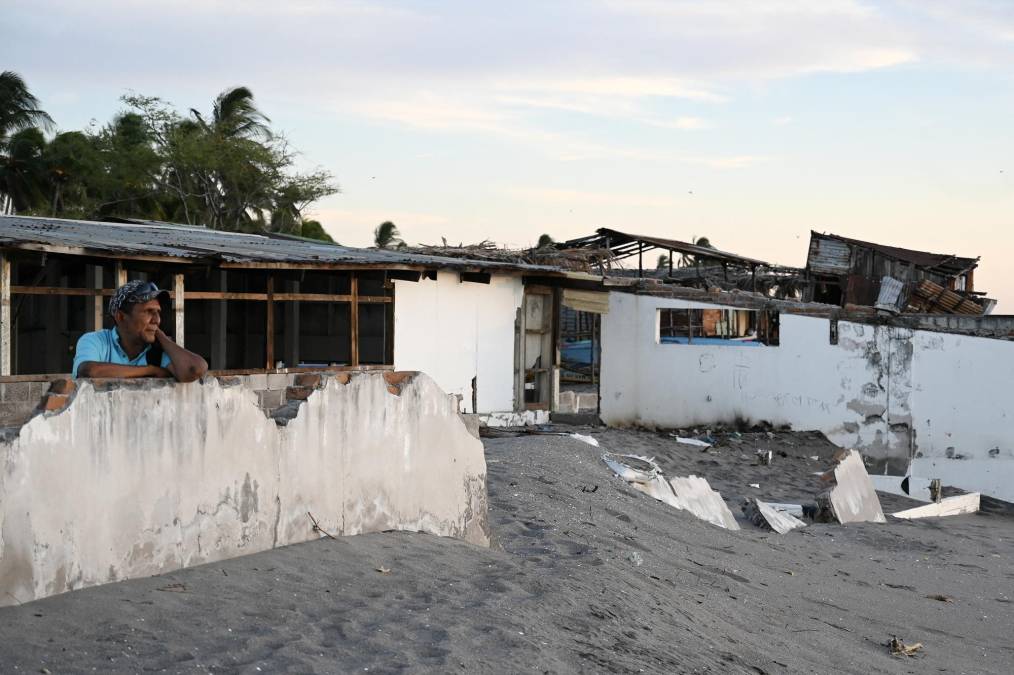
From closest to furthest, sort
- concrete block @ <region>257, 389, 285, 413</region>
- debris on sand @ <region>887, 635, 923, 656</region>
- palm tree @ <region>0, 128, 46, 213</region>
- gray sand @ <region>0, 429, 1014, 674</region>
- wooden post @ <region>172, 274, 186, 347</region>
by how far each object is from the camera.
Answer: gray sand @ <region>0, 429, 1014, 674</region>, concrete block @ <region>257, 389, 285, 413</region>, debris on sand @ <region>887, 635, 923, 656</region>, wooden post @ <region>172, 274, 186, 347</region>, palm tree @ <region>0, 128, 46, 213</region>

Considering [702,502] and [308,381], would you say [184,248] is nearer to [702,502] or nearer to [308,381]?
[702,502]

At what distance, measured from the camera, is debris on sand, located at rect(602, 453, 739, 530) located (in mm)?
11773

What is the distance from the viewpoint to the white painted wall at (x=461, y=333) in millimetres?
15883

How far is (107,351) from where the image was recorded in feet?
18.2

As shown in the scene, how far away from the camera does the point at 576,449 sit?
12.9 metres

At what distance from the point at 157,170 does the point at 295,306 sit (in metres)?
21.2

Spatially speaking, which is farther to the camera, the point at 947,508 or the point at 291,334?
the point at 291,334

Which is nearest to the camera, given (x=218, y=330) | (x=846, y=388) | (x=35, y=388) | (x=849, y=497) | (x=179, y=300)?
(x=35, y=388)

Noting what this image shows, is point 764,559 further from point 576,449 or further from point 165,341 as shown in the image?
point 165,341

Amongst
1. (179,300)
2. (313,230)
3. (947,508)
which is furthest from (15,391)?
(313,230)

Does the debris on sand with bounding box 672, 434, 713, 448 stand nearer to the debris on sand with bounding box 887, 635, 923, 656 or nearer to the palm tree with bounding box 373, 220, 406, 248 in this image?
the debris on sand with bounding box 887, 635, 923, 656

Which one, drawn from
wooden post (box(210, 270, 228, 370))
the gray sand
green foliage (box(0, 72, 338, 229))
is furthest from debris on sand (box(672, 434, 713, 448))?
green foliage (box(0, 72, 338, 229))

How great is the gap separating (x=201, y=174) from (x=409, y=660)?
34428 millimetres

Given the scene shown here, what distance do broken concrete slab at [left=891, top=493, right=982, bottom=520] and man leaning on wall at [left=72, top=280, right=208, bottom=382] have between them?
1113 cm
